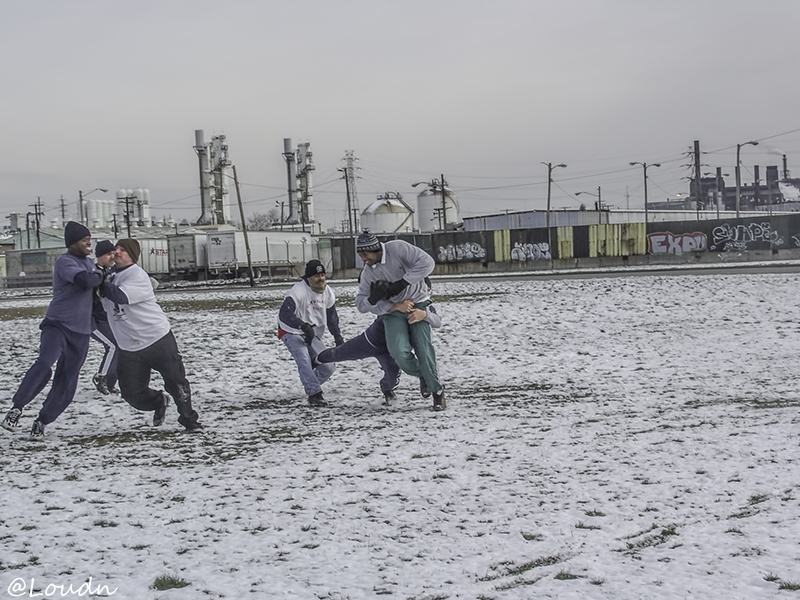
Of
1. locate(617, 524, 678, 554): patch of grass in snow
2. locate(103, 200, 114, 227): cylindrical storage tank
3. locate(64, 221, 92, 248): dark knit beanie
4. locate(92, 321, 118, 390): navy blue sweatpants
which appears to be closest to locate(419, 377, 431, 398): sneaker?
locate(64, 221, 92, 248): dark knit beanie

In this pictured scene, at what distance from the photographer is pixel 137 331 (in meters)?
7.10

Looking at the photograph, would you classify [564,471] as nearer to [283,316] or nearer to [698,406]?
[698,406]

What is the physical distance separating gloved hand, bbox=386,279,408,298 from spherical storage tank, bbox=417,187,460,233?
263 feet

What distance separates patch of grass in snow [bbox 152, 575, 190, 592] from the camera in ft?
11.9

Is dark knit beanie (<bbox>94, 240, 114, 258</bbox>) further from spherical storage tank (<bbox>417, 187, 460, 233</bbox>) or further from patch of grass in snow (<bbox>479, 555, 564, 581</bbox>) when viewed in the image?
spherical storage tank (<bbox>417, 187, 460, 233</bbox>)

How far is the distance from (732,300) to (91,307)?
501 inches

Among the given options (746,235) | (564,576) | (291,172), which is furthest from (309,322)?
(291,172)

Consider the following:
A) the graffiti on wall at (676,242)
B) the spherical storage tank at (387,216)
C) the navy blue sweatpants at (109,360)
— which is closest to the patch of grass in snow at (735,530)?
the navy blue sweatpants at (109,360)

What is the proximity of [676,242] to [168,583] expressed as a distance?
138 feet

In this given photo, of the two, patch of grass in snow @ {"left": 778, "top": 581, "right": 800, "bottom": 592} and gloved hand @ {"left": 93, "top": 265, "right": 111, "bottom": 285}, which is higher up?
gloved hand @ {"left": 93, "top": 265, "right": 111, "bottom": 285}

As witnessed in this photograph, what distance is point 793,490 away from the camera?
185 inches

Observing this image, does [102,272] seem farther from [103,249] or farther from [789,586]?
[789,586]

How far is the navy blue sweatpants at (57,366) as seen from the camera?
735cm

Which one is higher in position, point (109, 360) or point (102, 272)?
point (102, 272)
